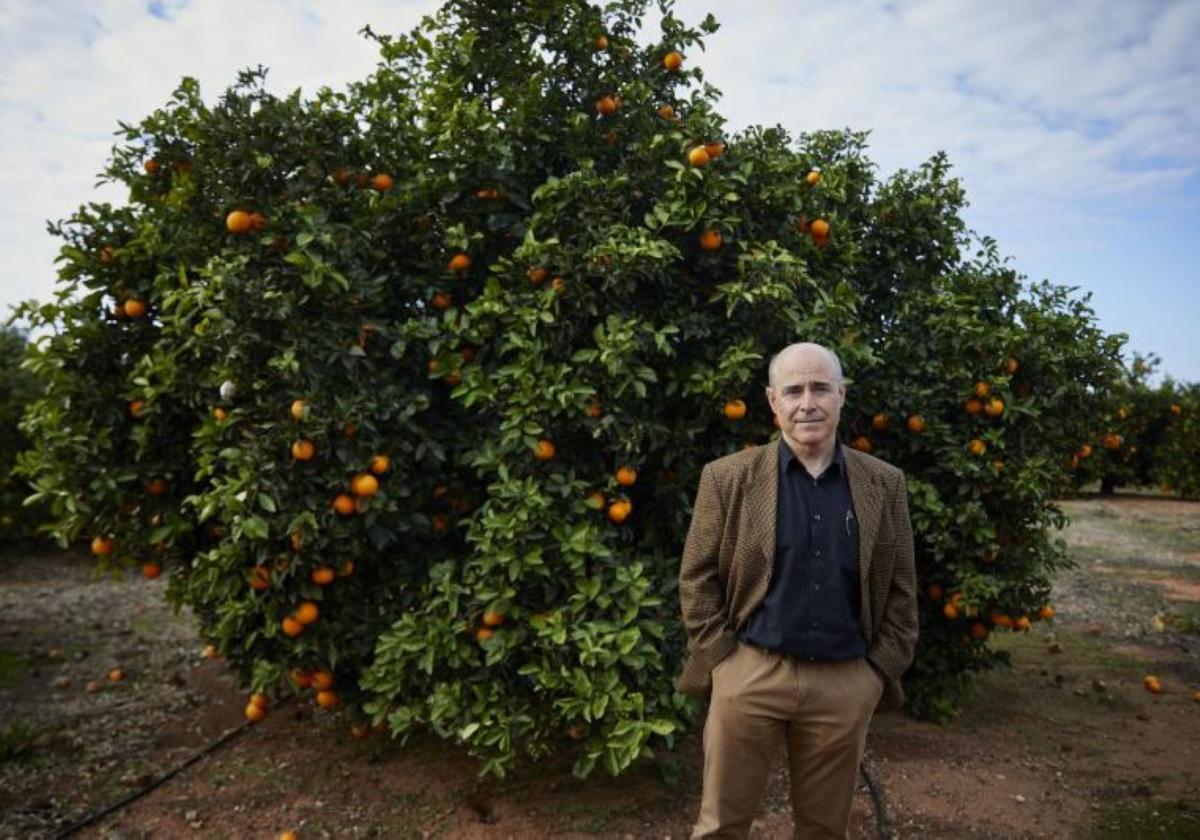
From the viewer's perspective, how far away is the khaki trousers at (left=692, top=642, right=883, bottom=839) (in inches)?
106

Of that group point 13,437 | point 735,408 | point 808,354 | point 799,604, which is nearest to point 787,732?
point 799,604

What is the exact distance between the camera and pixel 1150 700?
18.9 feet

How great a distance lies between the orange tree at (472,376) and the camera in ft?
12.1

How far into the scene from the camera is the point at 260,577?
3.77m

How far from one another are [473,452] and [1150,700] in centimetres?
486

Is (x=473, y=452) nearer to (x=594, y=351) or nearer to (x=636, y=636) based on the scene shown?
(x=594, y=351)

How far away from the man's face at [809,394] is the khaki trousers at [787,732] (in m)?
0.70

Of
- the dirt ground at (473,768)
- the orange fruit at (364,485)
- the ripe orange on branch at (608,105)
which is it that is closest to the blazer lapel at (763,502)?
the orange fruit at (364,485)

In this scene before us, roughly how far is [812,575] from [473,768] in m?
2.52

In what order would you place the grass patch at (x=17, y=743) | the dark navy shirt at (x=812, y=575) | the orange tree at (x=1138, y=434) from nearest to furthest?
1. the dark navy shirt at (x=812, y=575)
2. the grass patch at (x=17, y=743)
3. the orange tree at (x=1138, y=434)

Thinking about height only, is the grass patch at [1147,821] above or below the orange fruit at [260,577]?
below

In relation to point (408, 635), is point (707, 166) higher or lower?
higher

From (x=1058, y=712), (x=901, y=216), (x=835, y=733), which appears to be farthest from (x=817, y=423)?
(x=1058, y=712)

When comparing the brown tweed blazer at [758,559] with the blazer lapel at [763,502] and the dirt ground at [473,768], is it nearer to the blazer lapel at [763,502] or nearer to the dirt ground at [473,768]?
the blazer lapel at [763,502]
